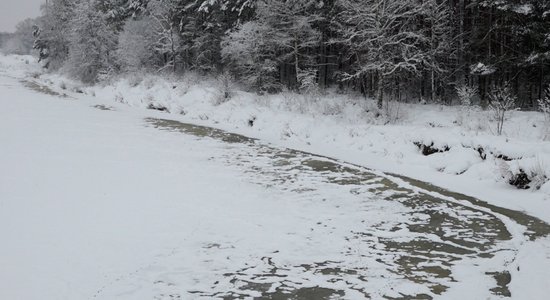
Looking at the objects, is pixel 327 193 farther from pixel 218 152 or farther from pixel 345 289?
pixel 218 152

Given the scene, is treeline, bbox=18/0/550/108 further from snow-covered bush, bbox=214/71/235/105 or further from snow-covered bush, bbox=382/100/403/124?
snow-covered bush, bbox=214/71/235/105

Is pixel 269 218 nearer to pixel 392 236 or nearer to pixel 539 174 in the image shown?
pixel 392 236

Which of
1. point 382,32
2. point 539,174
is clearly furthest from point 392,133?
point 382,32

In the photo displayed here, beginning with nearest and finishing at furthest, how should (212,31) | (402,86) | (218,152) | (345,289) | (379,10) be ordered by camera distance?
(345,289), (218,152), (379,10), (402,86), (212,31)

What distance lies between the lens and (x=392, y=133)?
14.7 m

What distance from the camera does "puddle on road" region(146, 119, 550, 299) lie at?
5.59 metres

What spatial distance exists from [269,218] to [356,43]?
678 inches

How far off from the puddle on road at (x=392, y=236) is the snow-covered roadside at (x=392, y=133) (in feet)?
3.41

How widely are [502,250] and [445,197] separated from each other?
3.00 metres

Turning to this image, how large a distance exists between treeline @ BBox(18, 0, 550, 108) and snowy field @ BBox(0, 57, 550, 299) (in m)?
5.33

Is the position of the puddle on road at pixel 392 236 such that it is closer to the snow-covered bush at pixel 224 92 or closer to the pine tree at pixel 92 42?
the snow-covered bush at pixel 224 92

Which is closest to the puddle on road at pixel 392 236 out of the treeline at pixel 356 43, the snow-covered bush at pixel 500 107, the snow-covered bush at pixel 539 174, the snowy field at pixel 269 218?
the snowy field at pixel 269 218

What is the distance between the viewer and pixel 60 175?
1071cm

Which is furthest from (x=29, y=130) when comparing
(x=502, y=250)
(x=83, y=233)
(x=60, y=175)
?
(x=502, y=250)
